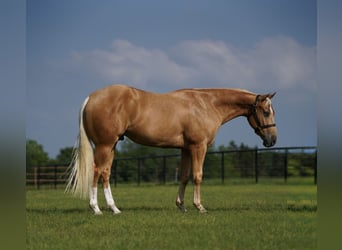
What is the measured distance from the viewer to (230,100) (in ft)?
21.4

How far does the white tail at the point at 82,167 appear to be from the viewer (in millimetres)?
5891

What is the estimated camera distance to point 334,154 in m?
3.11

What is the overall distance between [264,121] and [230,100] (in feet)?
1.77

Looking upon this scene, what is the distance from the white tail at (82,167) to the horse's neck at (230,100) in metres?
1.81

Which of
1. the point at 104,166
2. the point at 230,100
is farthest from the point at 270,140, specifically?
the point at 104,166

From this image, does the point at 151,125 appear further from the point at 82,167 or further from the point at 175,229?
the point at 175,229

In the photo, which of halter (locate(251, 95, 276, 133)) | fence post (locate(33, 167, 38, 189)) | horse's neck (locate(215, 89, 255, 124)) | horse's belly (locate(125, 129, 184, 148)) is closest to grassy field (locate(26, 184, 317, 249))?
horse's belly (locate(125, 129, 184, 148))

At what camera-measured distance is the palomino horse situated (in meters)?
5.93

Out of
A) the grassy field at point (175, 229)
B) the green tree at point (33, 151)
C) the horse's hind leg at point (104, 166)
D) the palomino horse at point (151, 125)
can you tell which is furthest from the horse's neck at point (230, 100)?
the green tree at point (33, 151)

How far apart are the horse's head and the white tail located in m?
2.25

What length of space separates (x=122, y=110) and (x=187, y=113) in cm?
85

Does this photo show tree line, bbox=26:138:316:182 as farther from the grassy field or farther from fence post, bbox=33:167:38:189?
the grassy field

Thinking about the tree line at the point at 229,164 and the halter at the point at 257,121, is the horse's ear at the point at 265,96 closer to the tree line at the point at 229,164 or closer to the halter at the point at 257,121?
the halter at the point at 257,121

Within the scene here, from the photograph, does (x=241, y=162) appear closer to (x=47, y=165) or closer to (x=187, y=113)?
(x=47, y=165)
